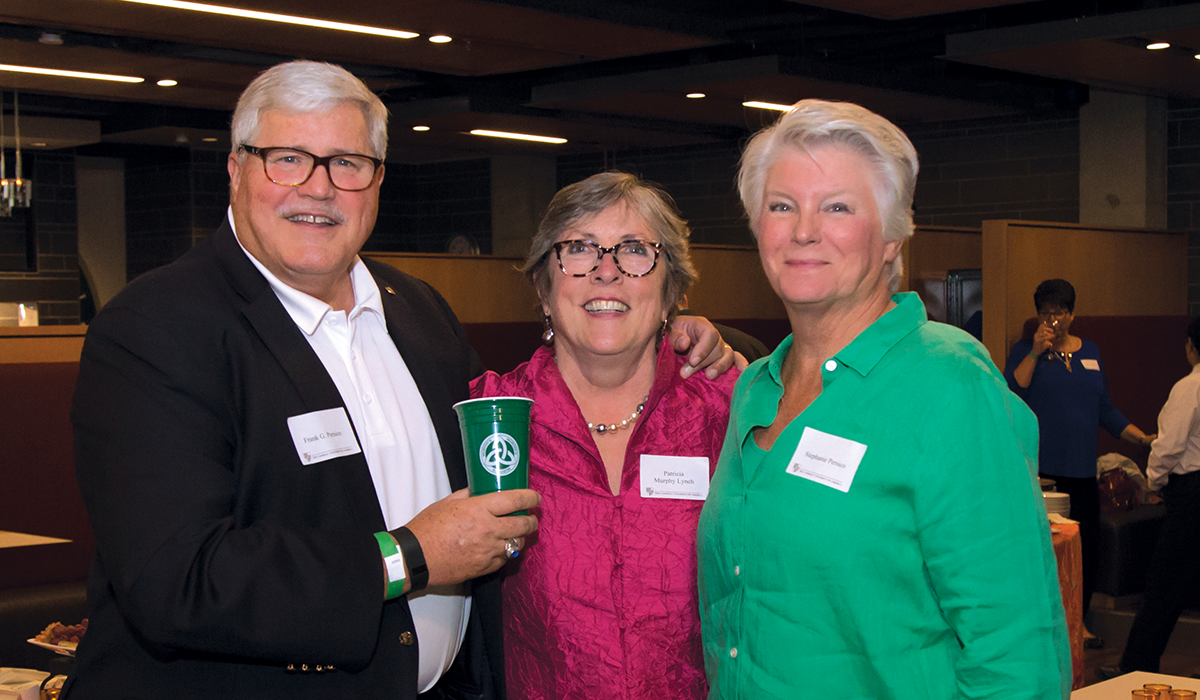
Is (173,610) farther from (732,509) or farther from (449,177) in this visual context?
(449,177)

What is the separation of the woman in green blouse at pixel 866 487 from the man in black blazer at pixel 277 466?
380mm

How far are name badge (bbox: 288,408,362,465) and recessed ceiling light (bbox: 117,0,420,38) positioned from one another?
4.78 m

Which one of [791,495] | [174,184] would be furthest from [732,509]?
[174,184]

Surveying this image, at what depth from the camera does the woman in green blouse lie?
4.69 ft

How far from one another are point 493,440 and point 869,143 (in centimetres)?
70

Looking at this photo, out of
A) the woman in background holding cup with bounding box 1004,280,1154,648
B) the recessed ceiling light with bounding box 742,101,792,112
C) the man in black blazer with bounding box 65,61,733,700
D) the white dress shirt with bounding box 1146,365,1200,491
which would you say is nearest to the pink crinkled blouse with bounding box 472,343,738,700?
the man in black blazer with bounding box 65,61,733,700

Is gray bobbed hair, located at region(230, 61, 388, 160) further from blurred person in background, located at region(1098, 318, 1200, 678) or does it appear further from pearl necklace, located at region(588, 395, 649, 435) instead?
blurred person in background, located at region(1098, 318, 1200, 678)

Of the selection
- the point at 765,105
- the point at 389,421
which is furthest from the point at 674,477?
the point at 765,105

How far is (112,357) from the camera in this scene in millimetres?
1511

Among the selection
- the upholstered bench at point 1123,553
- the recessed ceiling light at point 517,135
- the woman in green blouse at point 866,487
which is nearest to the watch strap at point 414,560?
the woman in green blouse at point 866,487

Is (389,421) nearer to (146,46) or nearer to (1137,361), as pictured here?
(146,46)

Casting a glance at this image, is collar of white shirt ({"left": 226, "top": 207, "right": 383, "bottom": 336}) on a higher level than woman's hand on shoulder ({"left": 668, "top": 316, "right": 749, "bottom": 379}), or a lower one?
higher

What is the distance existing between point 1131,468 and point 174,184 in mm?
9937

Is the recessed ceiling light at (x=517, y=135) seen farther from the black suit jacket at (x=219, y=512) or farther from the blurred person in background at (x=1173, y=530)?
the black suit jacket at (x=219, y=512)
